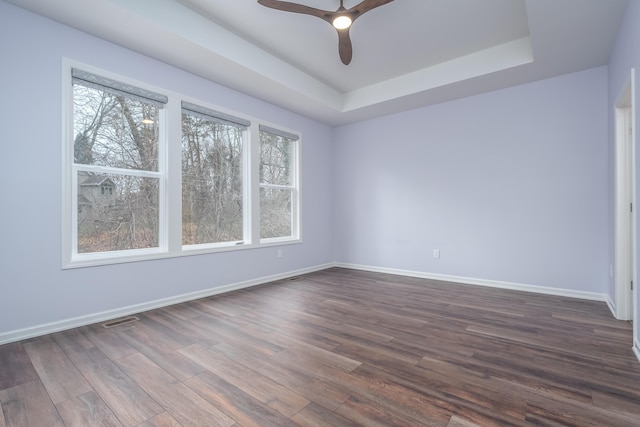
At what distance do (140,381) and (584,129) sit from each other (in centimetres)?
480

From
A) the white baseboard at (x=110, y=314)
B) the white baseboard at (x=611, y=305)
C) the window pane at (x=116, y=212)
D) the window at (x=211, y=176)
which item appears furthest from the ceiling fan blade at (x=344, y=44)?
the white baseboard at (x=611, y=305)

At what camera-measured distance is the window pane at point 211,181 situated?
352 cm

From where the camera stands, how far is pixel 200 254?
3.54m

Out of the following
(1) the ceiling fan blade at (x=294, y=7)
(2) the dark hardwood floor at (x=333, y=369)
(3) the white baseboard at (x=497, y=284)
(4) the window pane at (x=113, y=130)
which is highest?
(1) the ceiling fan blade at (x=294, y=7)

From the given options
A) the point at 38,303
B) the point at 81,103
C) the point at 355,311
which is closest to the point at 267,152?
the point at 81,103

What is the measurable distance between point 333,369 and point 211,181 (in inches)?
108

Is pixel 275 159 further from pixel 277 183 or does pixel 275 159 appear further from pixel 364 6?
pixel 364 6

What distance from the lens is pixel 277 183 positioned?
467 centimetres

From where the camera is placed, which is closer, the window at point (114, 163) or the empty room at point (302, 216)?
the empty room at point (302, 216)

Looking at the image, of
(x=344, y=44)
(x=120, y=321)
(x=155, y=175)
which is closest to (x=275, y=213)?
(x=155, y=175)

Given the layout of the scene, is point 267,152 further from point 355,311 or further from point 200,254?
point 355,311

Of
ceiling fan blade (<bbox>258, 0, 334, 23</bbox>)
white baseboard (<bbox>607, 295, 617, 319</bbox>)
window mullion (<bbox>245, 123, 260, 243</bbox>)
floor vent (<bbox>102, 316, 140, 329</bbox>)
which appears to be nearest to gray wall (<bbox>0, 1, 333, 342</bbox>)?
floor vent (<bbox>102, 316, 140, 329</bbox>)

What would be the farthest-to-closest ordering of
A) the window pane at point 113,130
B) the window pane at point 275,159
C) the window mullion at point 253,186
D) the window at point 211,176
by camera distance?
1. the window pane at point 275,159
2. the window mullion at point 253,186
3. the window at point 211,176
4. the window pane at point 113,130

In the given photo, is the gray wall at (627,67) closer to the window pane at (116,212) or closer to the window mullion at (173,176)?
the window mullion at (173,176)
